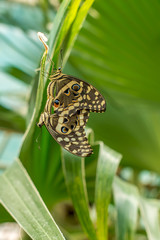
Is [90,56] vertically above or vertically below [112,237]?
above

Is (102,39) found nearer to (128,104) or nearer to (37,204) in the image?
(128,104)

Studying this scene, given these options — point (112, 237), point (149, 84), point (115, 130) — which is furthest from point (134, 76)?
point (112, 237)

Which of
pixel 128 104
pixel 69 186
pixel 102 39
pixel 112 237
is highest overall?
pixel 102 39

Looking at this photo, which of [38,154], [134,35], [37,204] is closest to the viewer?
[37,204]

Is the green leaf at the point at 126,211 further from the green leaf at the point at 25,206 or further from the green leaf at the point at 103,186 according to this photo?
the green leaf at the point at 25,206

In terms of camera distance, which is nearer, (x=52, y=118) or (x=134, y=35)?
(x=52, y=118)

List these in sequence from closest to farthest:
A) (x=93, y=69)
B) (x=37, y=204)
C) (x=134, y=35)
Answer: (x=37, y=204) < (x=134, y=35) < (x=93, y=69)
